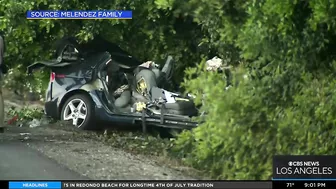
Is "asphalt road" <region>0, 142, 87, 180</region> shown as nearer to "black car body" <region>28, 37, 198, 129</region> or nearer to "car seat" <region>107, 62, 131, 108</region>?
"black car body" <region>28, 37, 198, 129</region>

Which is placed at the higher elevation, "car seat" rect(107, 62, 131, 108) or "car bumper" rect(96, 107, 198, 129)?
"car seat" rect(107, 62, 131, 108)

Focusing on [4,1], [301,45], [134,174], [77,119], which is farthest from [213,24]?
[4,1]

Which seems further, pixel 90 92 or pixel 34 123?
pixel 34 123

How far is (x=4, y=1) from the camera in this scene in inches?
447

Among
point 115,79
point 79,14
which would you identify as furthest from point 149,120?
point 79,14

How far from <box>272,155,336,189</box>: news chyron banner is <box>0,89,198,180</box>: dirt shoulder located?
97 centimetres

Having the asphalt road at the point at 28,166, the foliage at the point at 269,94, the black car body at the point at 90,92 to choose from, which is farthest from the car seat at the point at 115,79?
the foliage at the point at 269,94

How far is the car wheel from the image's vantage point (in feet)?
34.6

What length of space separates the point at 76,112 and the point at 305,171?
17.1 feet

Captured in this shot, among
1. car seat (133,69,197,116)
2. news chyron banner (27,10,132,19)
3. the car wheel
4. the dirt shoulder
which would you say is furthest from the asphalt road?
news chyron banner (27,10,132,19)

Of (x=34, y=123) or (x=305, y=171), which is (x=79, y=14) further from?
(x=305, y=171)

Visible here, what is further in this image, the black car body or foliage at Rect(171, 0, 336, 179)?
the black car body

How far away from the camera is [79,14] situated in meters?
11.1

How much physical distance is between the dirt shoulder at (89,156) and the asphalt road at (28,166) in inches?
5.1
